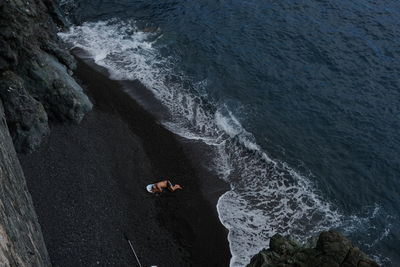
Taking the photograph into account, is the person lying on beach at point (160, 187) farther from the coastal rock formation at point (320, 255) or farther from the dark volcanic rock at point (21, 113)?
the coastal rock formation at point (320, 255)

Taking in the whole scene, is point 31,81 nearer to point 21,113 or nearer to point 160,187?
point 21,113

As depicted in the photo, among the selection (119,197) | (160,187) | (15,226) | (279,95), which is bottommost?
(279,95)

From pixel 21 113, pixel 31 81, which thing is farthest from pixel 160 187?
pixel 31 81

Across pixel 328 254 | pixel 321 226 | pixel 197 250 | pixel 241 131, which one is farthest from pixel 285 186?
pixel 328 254

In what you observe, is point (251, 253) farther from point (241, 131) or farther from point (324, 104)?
point (324, 104)

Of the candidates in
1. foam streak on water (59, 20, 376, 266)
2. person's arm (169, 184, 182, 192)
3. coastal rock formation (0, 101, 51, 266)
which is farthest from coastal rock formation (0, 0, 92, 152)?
person's arm (169, 184, 182, 192)
